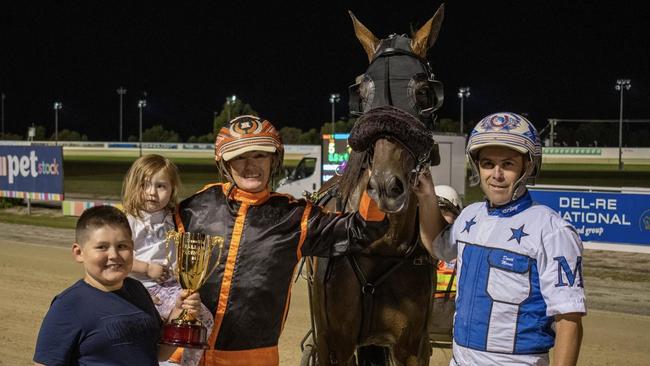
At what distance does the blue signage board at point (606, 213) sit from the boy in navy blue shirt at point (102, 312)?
829cm

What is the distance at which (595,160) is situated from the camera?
41.4 m

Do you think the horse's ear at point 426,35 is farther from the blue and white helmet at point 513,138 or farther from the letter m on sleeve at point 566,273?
the letter m on sleeve at point 566,273

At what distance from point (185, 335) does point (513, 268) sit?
39.7 inches

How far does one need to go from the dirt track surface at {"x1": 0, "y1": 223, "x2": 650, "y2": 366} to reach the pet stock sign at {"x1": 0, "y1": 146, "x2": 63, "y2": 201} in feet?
10.5

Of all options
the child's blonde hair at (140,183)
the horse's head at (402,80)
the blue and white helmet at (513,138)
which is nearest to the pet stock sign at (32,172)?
the child's blonde hair at (140,183)

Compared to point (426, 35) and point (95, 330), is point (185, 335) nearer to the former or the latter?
point (95, 330)

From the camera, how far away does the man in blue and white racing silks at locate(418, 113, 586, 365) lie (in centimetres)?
200

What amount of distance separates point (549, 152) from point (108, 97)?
268 ft

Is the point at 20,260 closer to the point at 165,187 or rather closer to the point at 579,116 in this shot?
the point at 165,187

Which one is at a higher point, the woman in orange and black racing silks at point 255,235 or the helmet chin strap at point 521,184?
the helmet chin strap at point 521,184

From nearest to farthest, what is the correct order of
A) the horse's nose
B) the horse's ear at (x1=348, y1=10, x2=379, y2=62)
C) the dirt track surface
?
the horse's nose < the horse's ear at (x1=348, y1=10, x2=379, y2=62) < the dirt track surface

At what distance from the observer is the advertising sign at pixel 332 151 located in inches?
566

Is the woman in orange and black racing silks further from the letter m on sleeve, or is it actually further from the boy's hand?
the letter m on sleeve

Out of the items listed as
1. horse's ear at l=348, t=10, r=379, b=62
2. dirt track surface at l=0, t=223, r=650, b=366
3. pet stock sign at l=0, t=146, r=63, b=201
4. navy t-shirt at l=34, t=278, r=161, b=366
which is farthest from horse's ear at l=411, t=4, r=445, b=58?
pet stock sign at l=0, t=146, r=63, b=201
